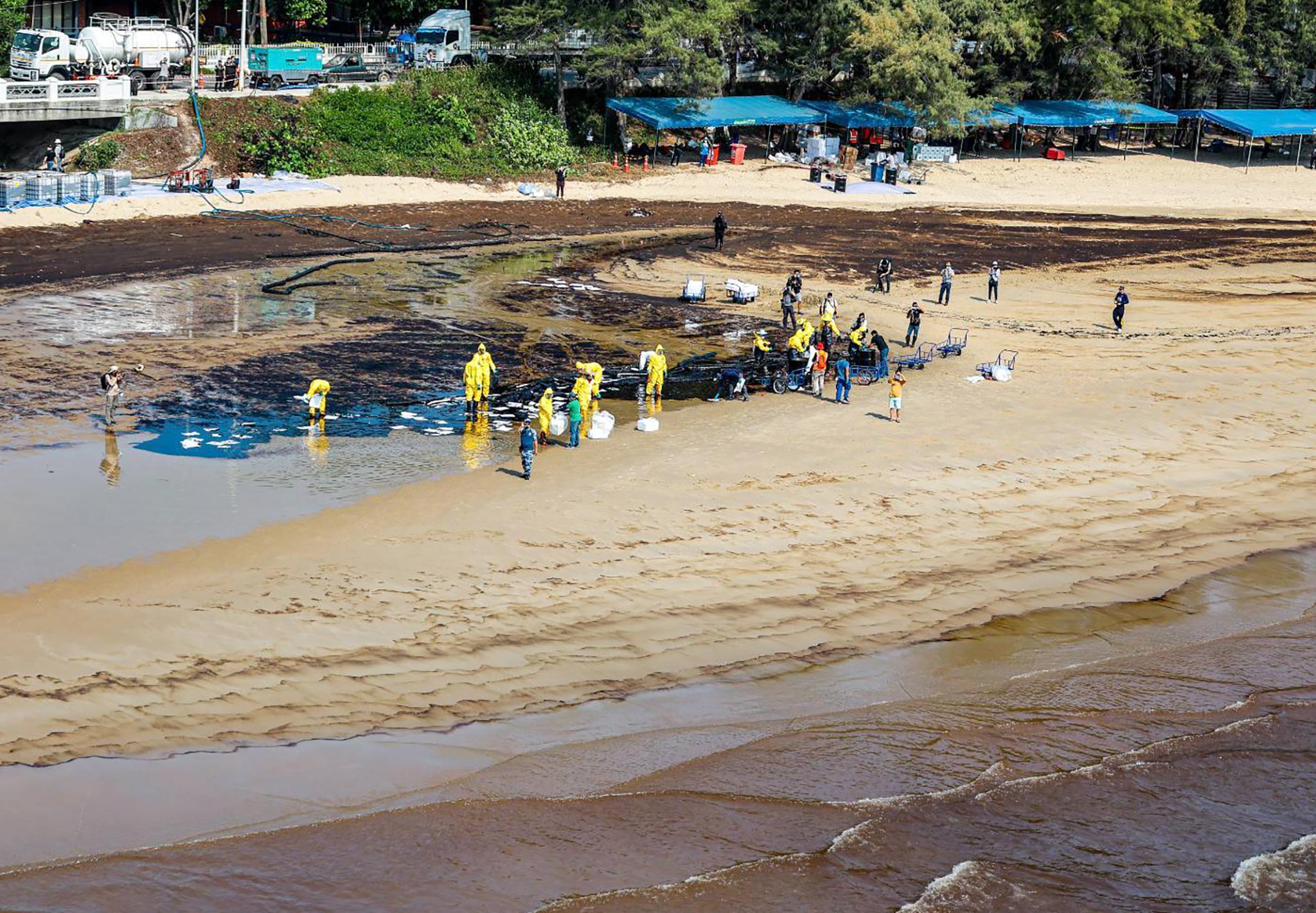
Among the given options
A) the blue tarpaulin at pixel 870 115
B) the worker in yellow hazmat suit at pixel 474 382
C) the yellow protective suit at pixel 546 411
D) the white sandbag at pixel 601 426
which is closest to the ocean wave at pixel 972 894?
the yellow protective suit at pixel 546 411

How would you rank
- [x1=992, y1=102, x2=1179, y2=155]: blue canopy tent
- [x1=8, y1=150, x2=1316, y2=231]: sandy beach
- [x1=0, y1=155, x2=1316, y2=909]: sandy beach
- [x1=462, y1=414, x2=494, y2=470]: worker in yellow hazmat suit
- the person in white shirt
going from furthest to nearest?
1. [x1=992, y1=102, x2=1179, y2=155]: blue canopy tent
2. [x1=8, y1=150, x2=1316, y2=231]: sandy beach
3. the person in white shirt
4. [x1=462, y1=414, x2=494, y2=470]: worker in yellow hazmat suit
5. [x1=0, y1=155, x2=1316, y2=909]: sandy beach

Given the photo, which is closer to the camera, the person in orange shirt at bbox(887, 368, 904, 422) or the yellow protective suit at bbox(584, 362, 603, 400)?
the yellow protective suit at bbox(584, 362, 603, 400)

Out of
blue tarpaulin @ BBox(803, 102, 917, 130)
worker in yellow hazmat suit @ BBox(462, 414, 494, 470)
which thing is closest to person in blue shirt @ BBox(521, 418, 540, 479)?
worker in yellow hazmat suit @ BBox(462, 414, 494, 470)

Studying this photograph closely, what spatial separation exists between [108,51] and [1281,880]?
181 ft

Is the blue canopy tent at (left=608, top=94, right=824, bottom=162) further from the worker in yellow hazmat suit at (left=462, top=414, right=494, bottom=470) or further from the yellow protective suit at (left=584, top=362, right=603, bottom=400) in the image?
the worker in yellow hazmat suit at (left=462, top=414, right=494, bottom=470)

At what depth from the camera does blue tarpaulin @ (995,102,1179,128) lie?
217 feet

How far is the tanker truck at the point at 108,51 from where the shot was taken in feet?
180

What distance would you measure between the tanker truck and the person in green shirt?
37980mm

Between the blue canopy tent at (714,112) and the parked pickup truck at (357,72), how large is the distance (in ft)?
32.3

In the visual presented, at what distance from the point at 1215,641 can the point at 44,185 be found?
39.5 m

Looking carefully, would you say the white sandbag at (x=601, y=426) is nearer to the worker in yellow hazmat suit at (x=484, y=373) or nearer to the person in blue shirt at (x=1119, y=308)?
the worker in yellow hazmat suit at (x=484, y=373)

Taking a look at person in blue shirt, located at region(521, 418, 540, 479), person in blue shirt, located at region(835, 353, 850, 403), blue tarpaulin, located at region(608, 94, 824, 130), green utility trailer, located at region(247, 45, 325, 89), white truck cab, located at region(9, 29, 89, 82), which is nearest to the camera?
person in blue shirt, located at region(521, 418, 540, 479)

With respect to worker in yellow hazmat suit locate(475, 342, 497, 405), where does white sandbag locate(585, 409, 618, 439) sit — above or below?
below

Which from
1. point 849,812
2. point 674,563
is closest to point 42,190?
point 674,563
